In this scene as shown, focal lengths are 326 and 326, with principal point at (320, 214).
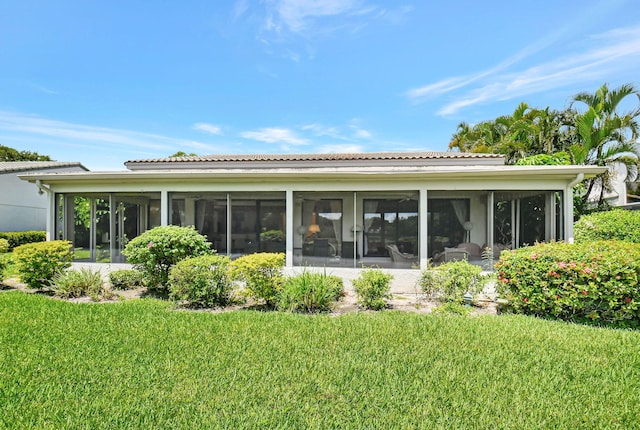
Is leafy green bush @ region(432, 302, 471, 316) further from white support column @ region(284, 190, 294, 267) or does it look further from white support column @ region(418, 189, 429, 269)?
white support column @ region(284, 190, 294, 267)

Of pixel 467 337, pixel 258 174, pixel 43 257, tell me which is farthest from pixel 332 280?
pixel 43 257

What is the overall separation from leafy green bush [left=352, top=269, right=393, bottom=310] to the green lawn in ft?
2.71

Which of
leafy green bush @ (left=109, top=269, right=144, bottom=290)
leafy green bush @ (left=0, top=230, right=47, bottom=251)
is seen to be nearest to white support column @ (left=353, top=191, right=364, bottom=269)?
leafy green bush @ (left=109, top=269, right=144, bottom=290)

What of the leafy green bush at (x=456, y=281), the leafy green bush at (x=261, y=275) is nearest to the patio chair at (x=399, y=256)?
the leafy green bush at (x=456, y=281)

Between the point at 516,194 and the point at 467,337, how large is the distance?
7807mm

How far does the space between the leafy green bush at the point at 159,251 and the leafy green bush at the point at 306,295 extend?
2.72 meters

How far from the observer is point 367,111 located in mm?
19266

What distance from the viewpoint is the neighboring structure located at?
17.6m

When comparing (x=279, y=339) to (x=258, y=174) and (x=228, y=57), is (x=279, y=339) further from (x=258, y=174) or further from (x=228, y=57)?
(x=228, y=57)

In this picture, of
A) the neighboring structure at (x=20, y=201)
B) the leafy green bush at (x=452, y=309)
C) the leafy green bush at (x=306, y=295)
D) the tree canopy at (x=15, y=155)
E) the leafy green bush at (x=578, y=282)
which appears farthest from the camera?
the tree canopy at (x=15, y=155)

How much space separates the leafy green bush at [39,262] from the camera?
7426mm

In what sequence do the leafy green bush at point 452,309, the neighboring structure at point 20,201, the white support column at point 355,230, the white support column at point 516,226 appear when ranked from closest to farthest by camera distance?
the leafy green bush at point 452,309 < the white support column at point 516,226 < the white support column at point 355,230 < the neighboring structure at point 20,201

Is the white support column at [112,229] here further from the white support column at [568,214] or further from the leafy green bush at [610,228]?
the leafy green bush at [610,228]

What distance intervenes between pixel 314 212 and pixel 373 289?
5.29m
